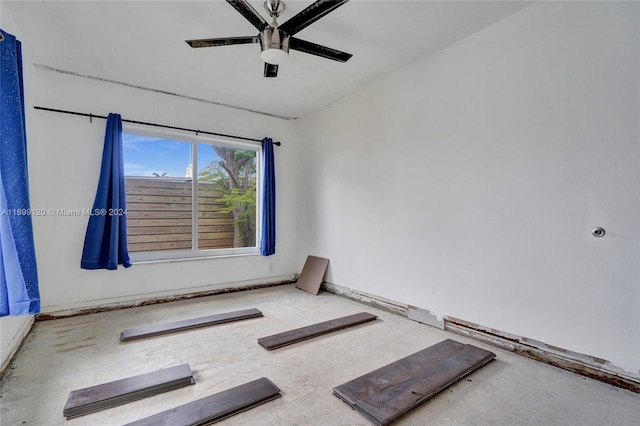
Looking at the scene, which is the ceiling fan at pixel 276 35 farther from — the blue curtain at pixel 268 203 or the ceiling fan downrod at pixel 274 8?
the blue curtain at pixel 268 203

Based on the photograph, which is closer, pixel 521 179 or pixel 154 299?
pixel 521 179

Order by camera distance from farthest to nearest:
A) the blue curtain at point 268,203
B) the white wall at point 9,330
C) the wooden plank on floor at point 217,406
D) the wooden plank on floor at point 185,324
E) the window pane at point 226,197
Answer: the blue curtain at point 268,203 → the window pane at point 226,197 → the wooden plank on floor at point 185,324 → the white wall at point 9,330 → the wooden plank on floor at point 217,406

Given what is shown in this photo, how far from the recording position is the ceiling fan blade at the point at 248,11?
70.3 inches

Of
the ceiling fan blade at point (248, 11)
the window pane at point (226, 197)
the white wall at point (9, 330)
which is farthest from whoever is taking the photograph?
the window pane at point (226, 197)

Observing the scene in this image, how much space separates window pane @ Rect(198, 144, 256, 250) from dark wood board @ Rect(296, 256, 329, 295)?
2.88 ft

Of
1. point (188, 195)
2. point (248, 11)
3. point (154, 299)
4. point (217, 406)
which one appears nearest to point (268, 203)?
point (188, 195)

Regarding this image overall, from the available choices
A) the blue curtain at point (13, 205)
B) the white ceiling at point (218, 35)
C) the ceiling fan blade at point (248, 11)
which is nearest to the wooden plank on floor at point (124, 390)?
the blue curtain at point (13, 205)

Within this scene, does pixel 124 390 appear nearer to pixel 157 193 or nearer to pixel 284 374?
pixel 284 374

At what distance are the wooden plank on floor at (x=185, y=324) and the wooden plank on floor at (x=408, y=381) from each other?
5.22 ft

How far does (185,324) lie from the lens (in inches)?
114

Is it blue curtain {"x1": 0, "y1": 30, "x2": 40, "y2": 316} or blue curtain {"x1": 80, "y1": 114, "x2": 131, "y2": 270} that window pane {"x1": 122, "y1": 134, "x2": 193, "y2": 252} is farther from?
blue curtain {"x1": 0, "y1": 30, "x2": 40, "y2": 316}

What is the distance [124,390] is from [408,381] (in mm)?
1729

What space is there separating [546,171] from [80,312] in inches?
180

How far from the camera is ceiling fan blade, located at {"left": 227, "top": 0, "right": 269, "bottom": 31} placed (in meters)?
1.79
